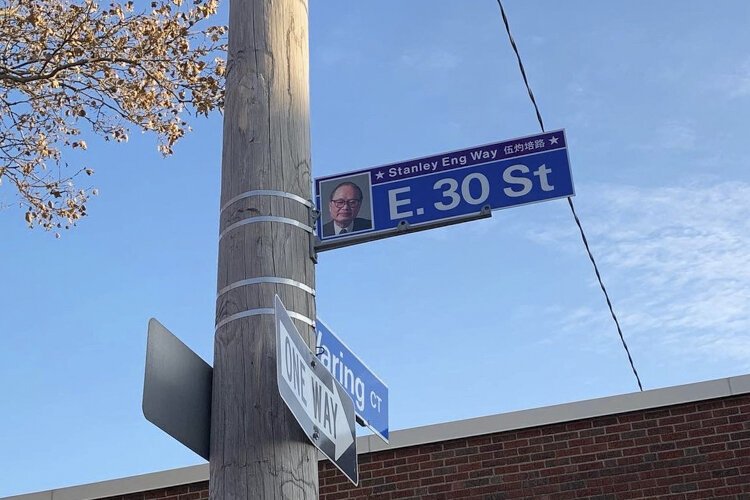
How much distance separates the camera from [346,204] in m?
4.11

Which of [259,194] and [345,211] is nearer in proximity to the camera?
[259,194]

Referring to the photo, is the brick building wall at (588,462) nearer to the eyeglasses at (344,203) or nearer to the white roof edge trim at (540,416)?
the white roof edge trim at (540,416)

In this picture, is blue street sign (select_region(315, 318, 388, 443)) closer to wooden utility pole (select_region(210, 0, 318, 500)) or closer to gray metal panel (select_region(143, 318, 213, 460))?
wooden utility pole (select_region(210, 0, 318, 500))

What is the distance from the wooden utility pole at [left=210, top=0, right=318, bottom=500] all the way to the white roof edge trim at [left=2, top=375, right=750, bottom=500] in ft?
23.3

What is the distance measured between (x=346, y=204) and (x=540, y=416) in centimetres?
687

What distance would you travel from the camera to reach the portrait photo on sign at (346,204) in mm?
4008

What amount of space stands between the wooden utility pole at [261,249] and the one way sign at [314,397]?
7 centimetres

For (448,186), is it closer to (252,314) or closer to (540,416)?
(252,314)

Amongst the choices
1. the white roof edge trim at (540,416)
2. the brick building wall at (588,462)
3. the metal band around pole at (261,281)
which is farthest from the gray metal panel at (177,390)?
the brick building wall at (588,462)

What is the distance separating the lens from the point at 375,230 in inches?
160

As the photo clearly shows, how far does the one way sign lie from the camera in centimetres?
318

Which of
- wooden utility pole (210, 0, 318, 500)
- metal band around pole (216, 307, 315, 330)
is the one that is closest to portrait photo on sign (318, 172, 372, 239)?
wooden utility pole (210, 0, 318, 500)

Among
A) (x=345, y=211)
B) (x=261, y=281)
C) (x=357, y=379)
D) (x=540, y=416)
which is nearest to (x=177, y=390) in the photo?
(x=261, y=281)

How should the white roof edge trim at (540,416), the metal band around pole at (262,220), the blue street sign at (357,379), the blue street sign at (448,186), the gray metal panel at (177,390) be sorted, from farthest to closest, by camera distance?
the white roof edge trim at (540,416)
the blue street sign at (448,186)
the blue street sign at (357,379)
the metal band around pole at (262,220)
the gray metal panel at (177,390)
